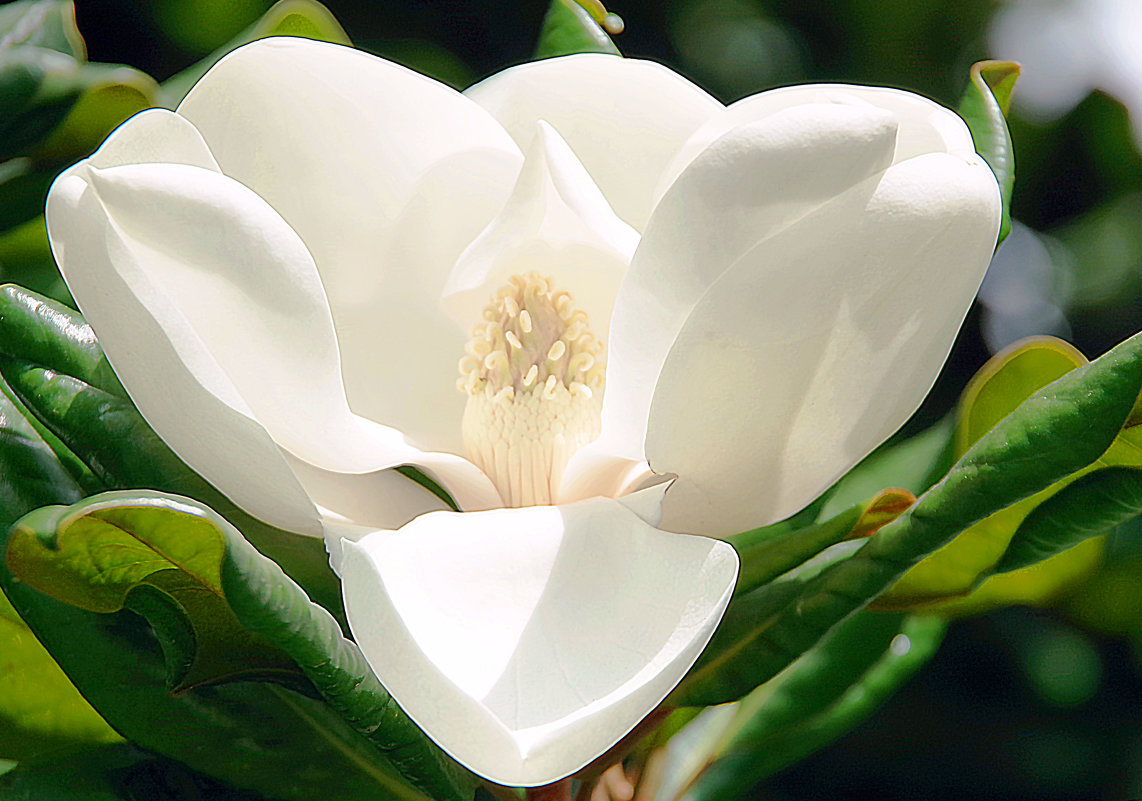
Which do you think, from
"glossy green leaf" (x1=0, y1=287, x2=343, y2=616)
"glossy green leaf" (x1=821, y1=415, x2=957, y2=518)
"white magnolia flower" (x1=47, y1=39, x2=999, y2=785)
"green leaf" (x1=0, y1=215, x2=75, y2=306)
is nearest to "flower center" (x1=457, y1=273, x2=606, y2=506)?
"white magnolia flower" (x1=47, y1=39, x2=999, y2=785)

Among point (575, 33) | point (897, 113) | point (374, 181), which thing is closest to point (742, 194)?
point (897, 113)

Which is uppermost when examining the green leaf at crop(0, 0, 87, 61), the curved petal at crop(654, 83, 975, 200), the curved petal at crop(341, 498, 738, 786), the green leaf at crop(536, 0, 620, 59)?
the curved petal at crop(654, 83, 975, 200)

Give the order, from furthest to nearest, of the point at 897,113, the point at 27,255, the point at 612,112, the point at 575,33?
the point at 27,255 < the point at 575,33 < the point at 612,112 < the point at 897,113

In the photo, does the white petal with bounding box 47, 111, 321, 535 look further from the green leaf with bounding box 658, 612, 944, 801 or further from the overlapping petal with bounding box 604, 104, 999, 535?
the green leaf with bounding box 658, 612, 944, 801

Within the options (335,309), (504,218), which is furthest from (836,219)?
(335,309)

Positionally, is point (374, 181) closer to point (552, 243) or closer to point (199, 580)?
point (552, 243)

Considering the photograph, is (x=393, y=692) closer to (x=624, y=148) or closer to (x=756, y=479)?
(x=756, y=479)
